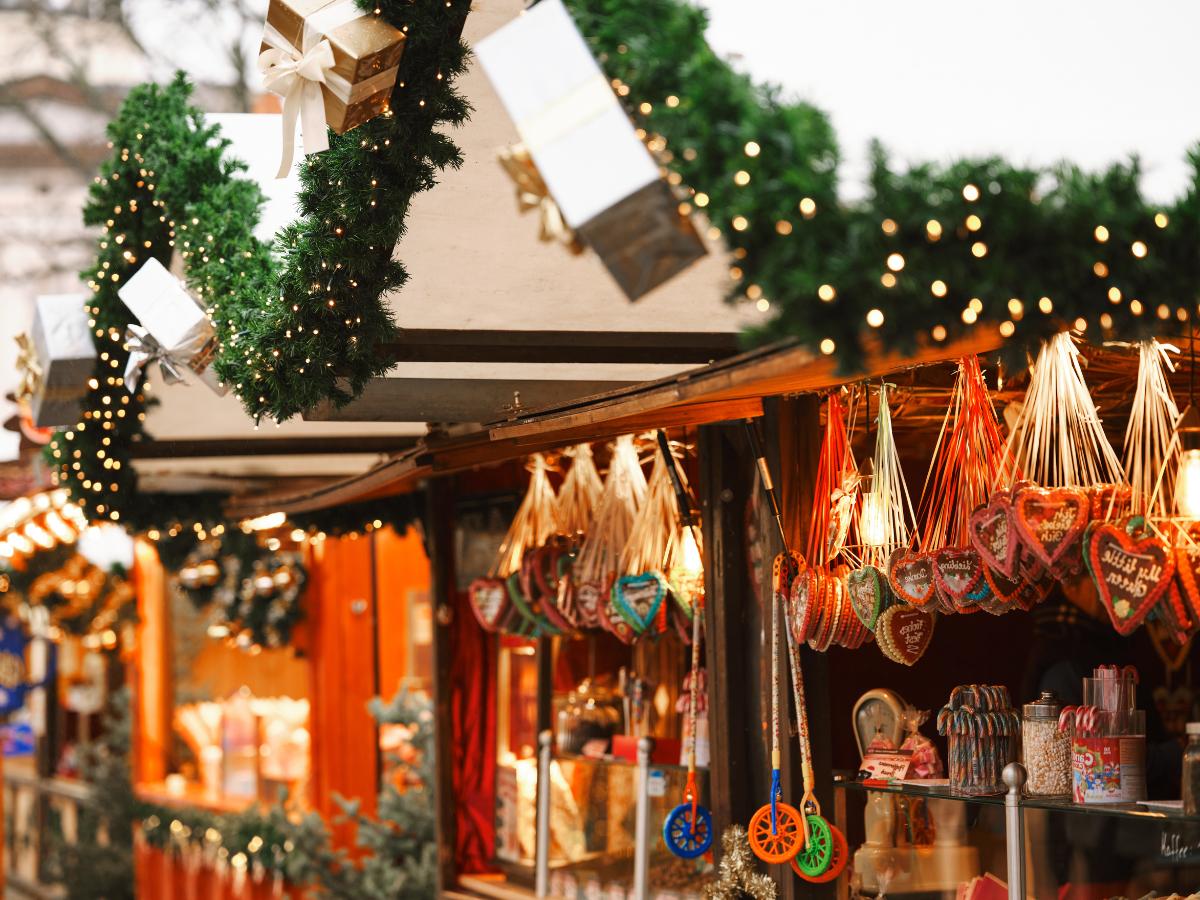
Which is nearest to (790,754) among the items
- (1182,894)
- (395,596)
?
(1182,894)

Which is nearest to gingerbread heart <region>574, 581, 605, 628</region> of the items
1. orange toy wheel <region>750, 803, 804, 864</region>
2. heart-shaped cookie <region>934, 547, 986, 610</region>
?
orange toy wheel <region>750, 803, 804, 864</region>

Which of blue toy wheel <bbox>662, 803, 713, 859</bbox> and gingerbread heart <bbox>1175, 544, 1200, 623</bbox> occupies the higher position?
gingerbread heart <bbox>1175, 544, 1200, 623</bbox>

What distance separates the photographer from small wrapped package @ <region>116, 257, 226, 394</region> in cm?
427

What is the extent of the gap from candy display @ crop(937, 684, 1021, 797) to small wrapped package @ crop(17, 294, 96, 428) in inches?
125

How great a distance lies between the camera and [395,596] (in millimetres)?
8539

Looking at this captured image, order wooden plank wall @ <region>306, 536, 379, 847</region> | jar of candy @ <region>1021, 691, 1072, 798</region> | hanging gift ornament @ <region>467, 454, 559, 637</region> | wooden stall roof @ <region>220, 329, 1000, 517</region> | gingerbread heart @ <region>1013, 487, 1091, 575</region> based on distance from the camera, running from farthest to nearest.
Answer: wooden plank wall @ <region>306, 536, 379, 847</region>, hanging gift ornament @ <region>467, 454, 559, 637</region>, jar of candy @ <region>1021, 691, 1072, 798</region>, gingerbread heart @ <region>1013, 487, 1091, 575</region>, wooden stall roof @ <region>220, 329, 1000, 517</region>

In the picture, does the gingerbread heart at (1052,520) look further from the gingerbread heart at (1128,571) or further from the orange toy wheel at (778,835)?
the orange toy wheel at (778,835)

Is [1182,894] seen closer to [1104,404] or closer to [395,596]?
[1104,404]

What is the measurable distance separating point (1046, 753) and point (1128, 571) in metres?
0.73

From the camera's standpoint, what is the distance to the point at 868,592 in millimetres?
3660

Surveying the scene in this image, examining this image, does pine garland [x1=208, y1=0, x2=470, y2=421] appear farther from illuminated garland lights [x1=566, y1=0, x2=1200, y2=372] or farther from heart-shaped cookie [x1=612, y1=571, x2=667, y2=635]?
heart-shaped cookie [x1=612, y1=571, x2=667, y2=635]

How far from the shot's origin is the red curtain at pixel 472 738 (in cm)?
602

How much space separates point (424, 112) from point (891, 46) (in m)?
0.96

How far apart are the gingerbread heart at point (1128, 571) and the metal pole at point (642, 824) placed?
6.46 feet
